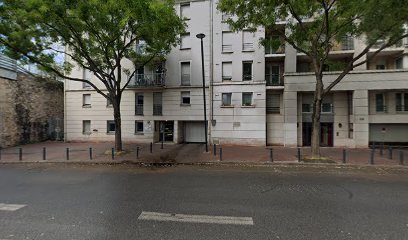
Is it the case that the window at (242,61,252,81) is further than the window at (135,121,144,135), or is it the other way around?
the window at (135,121,144,135)

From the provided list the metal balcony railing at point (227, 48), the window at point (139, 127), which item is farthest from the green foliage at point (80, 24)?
the window at point (139, 127)

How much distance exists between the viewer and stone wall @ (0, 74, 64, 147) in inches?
734

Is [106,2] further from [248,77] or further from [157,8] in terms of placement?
[248,77]

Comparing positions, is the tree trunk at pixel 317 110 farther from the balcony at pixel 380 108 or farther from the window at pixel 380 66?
the window at pixel 380 66

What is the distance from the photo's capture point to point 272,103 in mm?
19875

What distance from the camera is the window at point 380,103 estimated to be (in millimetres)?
18300

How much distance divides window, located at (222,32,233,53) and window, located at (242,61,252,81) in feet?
5.96

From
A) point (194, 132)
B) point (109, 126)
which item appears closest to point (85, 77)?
point (109, 126)

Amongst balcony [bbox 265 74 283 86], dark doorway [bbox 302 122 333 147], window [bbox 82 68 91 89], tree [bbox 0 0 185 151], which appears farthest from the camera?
window [bbox 82 68 91 89]

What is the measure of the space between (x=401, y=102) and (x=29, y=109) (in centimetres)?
3241

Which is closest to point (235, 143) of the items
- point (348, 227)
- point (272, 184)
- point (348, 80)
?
point (348, 80)

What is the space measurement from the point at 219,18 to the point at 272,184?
1636 cm

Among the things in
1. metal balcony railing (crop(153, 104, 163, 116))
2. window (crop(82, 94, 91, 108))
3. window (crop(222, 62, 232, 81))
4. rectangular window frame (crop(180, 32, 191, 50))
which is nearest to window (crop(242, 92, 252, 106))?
window (crop(222, 62, 232, 81))

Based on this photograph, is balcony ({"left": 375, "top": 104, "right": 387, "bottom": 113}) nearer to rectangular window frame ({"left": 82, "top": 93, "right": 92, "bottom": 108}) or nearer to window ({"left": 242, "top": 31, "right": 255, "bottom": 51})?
window ({"left": 242, "top": 31, "right": 255, "bottom": 51})
